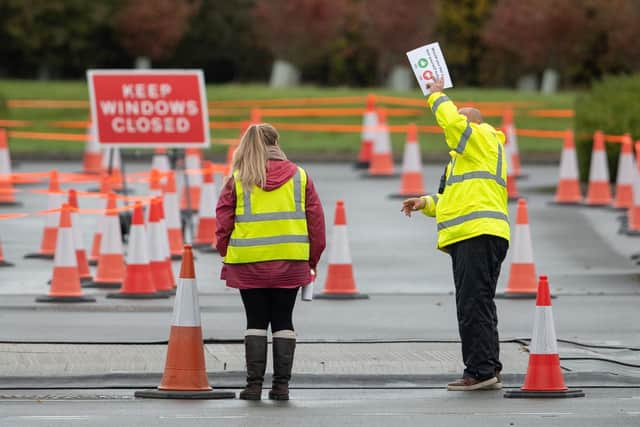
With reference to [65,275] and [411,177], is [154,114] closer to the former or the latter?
[65,275]

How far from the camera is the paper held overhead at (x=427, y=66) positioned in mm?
10469

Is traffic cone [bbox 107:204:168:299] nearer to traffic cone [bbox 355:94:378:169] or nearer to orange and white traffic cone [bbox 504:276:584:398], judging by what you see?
orange and white traffic cone [bbox 504:276:584:398]

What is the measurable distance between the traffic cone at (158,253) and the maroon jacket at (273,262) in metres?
4.46

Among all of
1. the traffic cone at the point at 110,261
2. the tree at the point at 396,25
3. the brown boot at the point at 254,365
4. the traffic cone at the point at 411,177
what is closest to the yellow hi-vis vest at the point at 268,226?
the brown boot at the point at 254,365

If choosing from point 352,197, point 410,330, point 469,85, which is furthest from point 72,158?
point 469,85

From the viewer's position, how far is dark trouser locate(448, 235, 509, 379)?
411 inches

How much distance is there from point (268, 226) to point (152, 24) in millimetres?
43966

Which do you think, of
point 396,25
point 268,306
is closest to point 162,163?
point 268,306

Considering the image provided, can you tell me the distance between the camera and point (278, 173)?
397 inches

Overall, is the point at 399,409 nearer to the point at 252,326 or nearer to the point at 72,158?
the point at 252,326

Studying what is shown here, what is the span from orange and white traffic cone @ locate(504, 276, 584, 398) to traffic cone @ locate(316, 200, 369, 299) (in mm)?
4670

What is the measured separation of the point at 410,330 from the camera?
1284 cm

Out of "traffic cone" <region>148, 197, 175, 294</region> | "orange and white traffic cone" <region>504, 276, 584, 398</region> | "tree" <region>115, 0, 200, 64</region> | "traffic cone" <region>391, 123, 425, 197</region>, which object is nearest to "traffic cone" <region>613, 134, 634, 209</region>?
"traffic cone" <region>391, 123, 425, 197</region>

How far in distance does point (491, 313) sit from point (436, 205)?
81 cm
